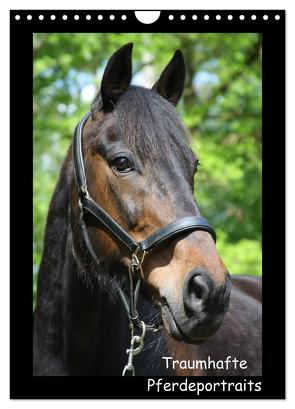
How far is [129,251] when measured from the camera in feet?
8.64

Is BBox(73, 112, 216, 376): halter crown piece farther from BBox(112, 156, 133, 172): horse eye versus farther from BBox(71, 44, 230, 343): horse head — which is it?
BBox(112, 156, 133, 172): horse eye

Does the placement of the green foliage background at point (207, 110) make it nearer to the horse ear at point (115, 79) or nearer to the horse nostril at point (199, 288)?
the horse ear at point (115, 79)

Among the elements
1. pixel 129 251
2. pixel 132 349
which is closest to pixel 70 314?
pixel 132 349

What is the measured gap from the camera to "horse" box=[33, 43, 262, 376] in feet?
7.85

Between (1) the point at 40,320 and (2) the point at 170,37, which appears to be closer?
(1) the point at 40,320

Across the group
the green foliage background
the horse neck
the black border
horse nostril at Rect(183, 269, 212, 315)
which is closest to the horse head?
horse nostril at Rect(183, 269, 212, 315)

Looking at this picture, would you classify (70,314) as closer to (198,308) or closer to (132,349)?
(132,349)

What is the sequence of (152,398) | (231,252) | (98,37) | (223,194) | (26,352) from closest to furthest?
(152,398) → (26,352) → (98,37) → (231,252) → (223,194)

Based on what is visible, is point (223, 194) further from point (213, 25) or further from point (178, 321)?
point (178, 321)

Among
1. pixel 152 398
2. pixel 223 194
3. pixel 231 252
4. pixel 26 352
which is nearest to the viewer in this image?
pixel 152 398

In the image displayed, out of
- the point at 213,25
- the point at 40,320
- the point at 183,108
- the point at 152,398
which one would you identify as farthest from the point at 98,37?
the point at 152,398

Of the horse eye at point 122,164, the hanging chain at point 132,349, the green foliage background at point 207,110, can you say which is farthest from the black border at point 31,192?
the green foliage background at point 207,110

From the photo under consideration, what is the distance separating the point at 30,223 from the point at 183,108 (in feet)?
22.8

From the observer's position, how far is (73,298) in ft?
9.87
